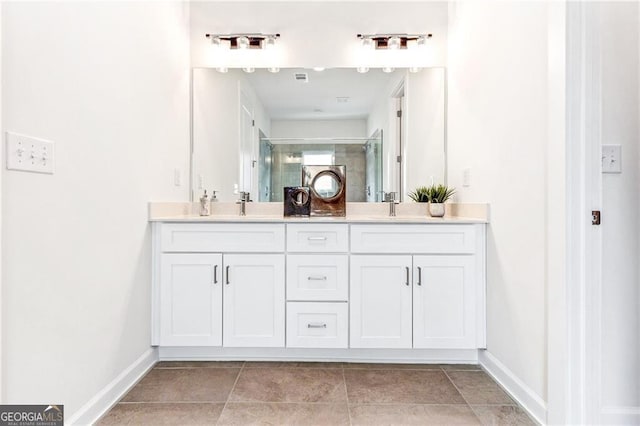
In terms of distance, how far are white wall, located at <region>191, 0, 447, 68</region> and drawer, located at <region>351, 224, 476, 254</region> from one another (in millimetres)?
1288

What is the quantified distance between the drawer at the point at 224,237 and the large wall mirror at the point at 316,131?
0.58 meters

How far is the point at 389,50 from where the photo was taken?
2576mm

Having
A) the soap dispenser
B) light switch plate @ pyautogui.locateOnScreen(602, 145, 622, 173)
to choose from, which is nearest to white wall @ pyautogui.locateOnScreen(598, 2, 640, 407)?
light switch plate @ pyautogui.locateOnScreen(602, 145, 622, 173)

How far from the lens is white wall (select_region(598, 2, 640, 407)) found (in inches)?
53.1

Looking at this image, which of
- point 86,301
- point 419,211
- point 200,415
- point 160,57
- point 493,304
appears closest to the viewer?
point 86,301

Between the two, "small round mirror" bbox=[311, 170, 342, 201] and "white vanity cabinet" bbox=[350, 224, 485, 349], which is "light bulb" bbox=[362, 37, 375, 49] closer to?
"small round mirror" bbox=[311, 170, 342, 201]

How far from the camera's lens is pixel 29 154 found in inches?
45.5

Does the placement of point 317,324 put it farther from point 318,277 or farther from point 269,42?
point 269,42

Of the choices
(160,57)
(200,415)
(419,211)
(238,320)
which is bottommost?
(200,415)

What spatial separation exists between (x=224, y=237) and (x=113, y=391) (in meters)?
0.90

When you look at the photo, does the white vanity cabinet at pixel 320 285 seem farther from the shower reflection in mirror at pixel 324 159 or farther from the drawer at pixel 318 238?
the shower reflection in mirror at pixel 324 159

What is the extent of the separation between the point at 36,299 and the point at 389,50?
2499 mm

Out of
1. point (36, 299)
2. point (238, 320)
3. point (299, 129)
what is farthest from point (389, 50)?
point (36, 299)

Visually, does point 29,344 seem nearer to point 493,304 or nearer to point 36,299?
point 36,299
